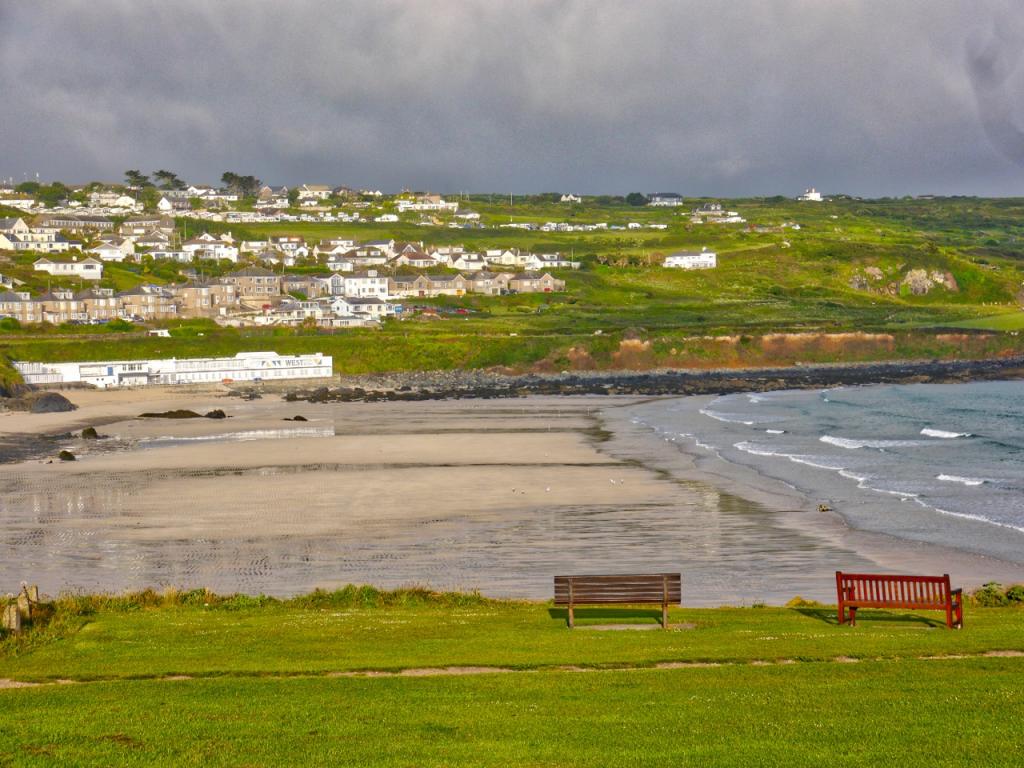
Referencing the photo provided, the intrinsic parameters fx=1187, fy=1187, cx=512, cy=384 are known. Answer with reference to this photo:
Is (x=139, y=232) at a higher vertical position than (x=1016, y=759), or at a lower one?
higher

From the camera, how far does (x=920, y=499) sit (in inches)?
1442

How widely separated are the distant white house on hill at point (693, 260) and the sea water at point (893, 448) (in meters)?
73.1

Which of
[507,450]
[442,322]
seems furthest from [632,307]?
[507,450]

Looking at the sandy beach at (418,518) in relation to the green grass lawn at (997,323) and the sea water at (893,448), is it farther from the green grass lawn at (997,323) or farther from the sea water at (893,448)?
the green grass lawn at (997,323)

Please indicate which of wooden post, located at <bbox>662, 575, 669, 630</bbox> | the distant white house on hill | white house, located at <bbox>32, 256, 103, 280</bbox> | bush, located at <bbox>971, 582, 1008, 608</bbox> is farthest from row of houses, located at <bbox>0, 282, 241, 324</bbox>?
wooden post, located at <bbox>662, 575, 669, 630</bbox>

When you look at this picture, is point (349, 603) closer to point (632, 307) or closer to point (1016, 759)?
point (1016, 759)

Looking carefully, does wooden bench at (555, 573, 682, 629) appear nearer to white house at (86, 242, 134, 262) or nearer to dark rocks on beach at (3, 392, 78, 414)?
dark rocks on beach at (3, 392, 78, 414)

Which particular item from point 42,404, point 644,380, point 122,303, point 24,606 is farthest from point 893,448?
point 122,303

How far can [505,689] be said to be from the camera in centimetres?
1173

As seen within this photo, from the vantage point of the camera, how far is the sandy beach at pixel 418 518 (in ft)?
85.5

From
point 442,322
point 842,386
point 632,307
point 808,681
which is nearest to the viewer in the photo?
point 808,681

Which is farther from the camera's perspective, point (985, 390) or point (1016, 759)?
point (985, 390)

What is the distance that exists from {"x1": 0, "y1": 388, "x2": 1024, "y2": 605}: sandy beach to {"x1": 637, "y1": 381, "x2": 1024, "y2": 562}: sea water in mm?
1822

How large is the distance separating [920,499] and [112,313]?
313ft
